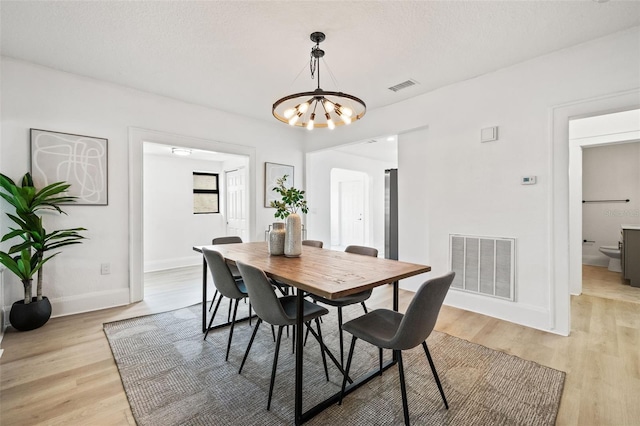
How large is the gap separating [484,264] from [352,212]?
5136 mm

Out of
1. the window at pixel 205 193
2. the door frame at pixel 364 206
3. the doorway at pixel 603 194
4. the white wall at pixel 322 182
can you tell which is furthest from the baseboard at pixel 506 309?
the window at pixel 205 193

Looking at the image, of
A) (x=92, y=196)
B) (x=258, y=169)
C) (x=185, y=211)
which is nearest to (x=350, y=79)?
(x=258, y=169)

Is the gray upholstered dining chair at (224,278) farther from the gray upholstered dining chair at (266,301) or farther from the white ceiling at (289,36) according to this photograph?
the white ceiling at (289,36)

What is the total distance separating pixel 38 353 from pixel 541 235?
14.7 ft

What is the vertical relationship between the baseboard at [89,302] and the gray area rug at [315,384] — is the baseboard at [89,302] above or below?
above

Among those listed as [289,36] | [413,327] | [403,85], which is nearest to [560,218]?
[403,85]

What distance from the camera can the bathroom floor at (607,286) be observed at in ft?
12.0

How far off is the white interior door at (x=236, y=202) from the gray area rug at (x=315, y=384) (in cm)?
317

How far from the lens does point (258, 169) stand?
15.5ft

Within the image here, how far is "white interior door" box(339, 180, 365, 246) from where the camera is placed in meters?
7.89

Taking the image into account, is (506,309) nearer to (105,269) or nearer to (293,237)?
(293,237)

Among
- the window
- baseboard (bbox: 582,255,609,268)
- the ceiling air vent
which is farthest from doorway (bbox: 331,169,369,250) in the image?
baseboard (bbox: 582,255,609,268)

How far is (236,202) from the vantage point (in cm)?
582

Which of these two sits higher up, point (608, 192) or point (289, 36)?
point (289, 36)
